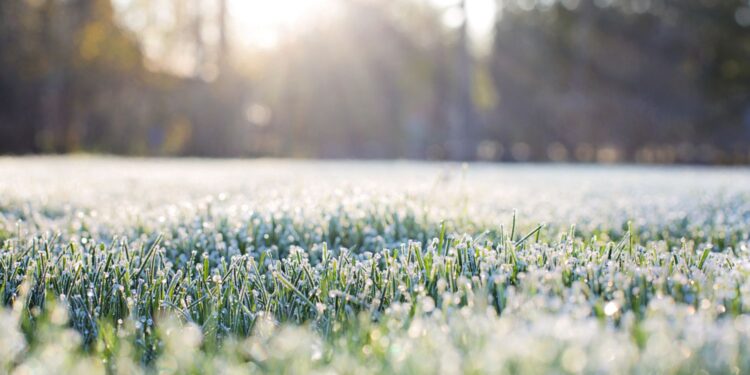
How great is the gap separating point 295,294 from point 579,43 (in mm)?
30350

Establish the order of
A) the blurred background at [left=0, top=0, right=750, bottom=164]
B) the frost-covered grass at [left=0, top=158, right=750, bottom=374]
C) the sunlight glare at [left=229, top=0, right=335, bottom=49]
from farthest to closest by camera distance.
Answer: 1. the sunlight glare at [left=229, top=0, right=335, bottom=49]
2. the blurred background at [left=0, top=0, right=750, bottom=164]
3. the frost-covered grass at [left=0, top=158, right=750, bottom=374]

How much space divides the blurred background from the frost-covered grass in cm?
1922

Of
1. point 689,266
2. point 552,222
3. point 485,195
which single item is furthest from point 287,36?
point 689,266

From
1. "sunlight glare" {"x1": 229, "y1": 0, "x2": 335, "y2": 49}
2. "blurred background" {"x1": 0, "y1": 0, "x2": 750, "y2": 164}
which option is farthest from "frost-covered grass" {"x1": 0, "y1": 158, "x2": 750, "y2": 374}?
"sunlight glare" {"x1": 229, "y1": 0, "x2": 335, "y2": 49}

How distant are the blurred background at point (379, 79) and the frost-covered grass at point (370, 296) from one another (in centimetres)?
1922

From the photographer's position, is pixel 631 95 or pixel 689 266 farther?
pixel 631 95

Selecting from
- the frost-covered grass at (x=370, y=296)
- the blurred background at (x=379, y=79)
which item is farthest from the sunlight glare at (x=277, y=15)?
the frost-covered grass at (x=370, y=296)

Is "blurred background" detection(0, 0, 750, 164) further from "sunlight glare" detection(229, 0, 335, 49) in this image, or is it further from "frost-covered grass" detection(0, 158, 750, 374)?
"frost-covered grass" detection(0, 158, 750, 374)

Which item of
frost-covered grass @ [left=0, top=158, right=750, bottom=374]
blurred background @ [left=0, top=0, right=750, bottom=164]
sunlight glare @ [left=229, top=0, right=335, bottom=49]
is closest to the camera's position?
frost-covered grass @ [left=0, top=158, right=750, bottom=374]

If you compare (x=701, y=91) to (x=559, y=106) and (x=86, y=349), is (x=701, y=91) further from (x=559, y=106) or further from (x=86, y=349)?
(x=86, y=349)

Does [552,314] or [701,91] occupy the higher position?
[701,91]

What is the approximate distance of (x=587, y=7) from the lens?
30.6 m

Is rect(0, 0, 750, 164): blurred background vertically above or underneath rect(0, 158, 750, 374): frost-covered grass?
above

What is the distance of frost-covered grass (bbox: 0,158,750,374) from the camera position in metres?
1.45
